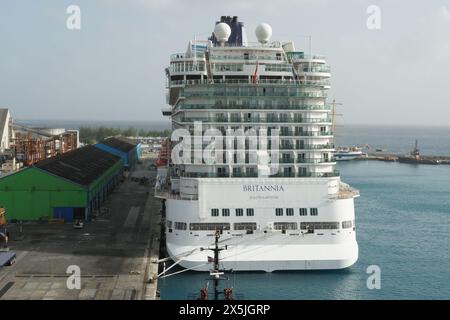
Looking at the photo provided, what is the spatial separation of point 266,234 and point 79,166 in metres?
28.1

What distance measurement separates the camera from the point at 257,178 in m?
33.7

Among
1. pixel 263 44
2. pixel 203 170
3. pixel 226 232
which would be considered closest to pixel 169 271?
pixel 226 232

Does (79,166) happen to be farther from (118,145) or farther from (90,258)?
(118,145)

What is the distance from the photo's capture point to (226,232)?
32.7 m

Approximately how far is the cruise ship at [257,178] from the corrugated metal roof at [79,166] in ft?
41.0

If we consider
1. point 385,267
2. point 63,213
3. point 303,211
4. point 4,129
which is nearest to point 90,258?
point 303,211

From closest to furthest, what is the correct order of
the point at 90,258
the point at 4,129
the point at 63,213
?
the point at 90,258 < the point at 63,213 < the point at 4,129

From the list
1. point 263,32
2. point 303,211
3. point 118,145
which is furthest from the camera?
point 118,145

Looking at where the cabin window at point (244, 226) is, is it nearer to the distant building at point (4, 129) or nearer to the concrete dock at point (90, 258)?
the concrete dock at point (90, 258)

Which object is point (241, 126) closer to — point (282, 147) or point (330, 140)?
point (282, 147)

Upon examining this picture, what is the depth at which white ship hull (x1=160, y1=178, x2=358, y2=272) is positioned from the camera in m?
32.6

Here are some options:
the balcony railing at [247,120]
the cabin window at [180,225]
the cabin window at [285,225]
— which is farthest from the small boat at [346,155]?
the cabin window at [180,225]

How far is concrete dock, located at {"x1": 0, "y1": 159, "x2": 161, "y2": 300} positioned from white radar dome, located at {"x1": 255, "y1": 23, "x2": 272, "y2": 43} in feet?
53.9

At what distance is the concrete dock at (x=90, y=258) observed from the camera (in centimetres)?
2686
